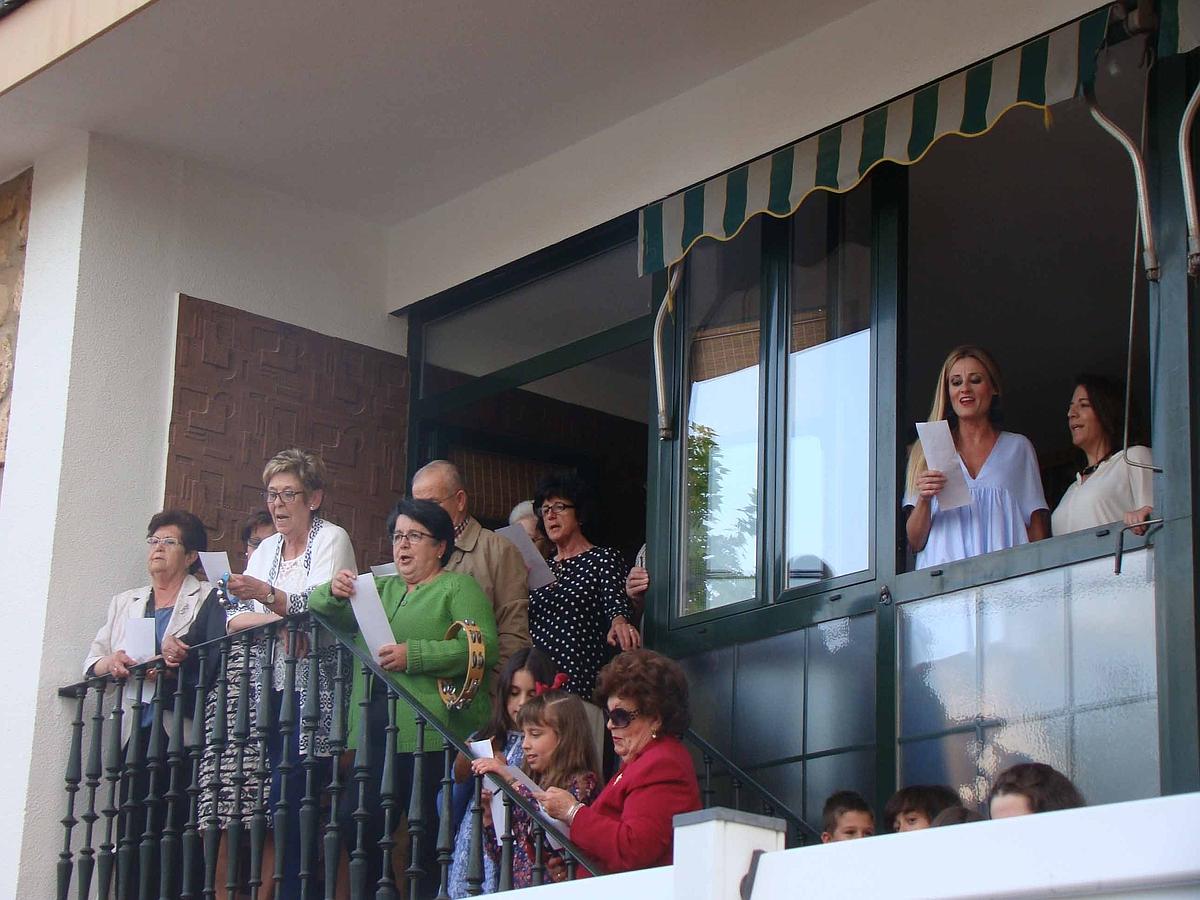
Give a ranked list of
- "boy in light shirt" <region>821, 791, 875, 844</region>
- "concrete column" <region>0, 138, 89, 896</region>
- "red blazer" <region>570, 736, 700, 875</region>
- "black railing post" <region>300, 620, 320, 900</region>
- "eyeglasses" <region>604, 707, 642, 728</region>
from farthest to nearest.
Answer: "concrete column" <region>0, 138, 89, 896</region>, "black railing post" <region>300, 620, 320, 900</region>, "boy in light shirt" <region>821, 791, 875, 844</region>, "eyeglasses" <region>604, 707, 642, 728</region>, "red blazer" <region>570, 736, 700, 875</region>

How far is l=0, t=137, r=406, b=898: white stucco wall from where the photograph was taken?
7438 millimetres

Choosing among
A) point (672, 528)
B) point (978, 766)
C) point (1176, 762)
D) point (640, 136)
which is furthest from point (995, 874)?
point (640, 136)

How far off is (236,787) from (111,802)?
31.7 inches

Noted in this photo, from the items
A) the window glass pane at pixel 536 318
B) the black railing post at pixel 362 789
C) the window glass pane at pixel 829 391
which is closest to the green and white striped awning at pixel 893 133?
the window glass pane at pixel 829 391

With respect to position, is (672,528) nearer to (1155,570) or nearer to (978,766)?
(978,766)

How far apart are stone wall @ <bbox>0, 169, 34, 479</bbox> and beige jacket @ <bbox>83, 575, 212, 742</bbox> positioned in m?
1.07

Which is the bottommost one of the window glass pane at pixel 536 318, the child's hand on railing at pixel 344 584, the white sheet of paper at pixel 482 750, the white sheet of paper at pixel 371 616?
the white sheet of paper at pixel 482 750

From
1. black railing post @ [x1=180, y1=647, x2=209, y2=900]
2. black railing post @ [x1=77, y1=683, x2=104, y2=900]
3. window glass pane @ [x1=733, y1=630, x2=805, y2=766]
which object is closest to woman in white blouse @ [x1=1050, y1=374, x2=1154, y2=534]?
window glass pane @ [x1=733, y1=630, x2=805, y2=766]

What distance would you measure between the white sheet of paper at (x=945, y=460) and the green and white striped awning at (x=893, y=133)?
1.11 m

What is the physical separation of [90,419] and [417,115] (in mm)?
1964

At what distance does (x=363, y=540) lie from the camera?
8773mm

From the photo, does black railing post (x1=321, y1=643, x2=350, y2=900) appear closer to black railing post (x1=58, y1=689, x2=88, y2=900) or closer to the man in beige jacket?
the man in beige jacket

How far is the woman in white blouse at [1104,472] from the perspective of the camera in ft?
19.0

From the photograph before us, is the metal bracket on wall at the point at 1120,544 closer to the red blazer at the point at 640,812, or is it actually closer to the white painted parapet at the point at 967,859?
the red blazer at the point at 640,812
